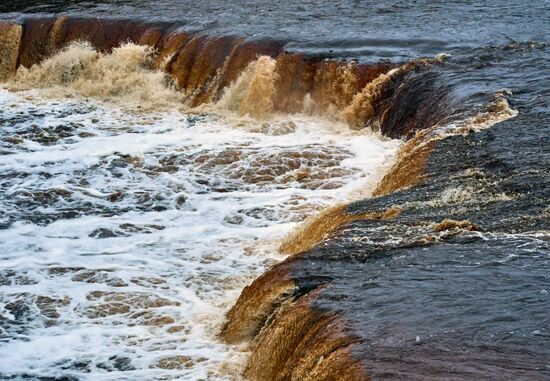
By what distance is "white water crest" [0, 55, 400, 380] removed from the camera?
7.54 meters

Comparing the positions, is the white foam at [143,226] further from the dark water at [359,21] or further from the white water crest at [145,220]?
the dark water at [359,21]

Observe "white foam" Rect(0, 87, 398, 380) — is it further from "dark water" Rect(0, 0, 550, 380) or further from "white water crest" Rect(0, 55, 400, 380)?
"dark water" Rect(0, 0, 550, 380)

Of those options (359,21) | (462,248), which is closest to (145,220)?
(462,248)

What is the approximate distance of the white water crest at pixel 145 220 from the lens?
7535mm

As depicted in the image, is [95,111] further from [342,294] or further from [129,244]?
[342,294]

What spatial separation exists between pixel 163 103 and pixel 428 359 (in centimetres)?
1139

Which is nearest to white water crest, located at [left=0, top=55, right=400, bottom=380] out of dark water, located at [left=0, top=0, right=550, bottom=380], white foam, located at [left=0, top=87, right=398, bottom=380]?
white foam, located at [left=0, top=87, right=398, bottom=380]

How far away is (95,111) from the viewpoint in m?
16.0

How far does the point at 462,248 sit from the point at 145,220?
4.72 m

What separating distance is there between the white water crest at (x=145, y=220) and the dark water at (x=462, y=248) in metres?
1.14

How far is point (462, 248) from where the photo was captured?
278 inches

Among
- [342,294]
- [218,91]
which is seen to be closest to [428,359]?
[342,294]

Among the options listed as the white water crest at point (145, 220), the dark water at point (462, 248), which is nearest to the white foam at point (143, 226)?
the white water crest at point (145, 220)

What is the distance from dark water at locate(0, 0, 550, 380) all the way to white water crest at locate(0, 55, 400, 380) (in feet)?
3.74
